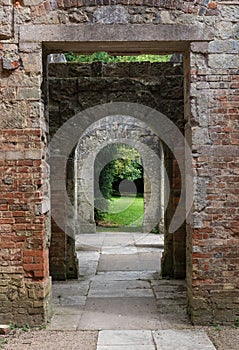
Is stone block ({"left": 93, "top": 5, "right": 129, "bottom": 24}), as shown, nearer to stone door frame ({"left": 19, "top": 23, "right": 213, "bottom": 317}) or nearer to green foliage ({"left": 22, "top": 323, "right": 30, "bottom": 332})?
stone door frame ({"left": 19, "top": 23, "right": 213, "bottom": 317})

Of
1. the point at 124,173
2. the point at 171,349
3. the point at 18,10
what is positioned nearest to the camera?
the point at 171,349

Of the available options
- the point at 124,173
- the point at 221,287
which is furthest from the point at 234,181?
the point at 124,173

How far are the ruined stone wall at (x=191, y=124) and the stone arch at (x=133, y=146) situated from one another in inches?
365

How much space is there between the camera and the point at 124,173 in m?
20.7

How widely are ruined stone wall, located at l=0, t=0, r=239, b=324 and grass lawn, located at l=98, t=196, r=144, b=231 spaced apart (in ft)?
34.6

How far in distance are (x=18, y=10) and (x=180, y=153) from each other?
3.98 meters

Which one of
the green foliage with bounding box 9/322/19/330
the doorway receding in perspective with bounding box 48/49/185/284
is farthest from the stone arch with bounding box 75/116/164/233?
the green foliage with bounding box 9/322/19/330

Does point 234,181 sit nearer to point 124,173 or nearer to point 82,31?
point 82,31

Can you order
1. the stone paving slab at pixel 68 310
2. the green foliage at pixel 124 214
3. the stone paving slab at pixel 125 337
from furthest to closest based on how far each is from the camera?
the green foliage at pixel 124 214, the stone paving slab at pixel 68 310, the stone paving slab at pixel 125 337

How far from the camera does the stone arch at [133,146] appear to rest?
15.1m

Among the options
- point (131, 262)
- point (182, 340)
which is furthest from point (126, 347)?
point (131, 262)

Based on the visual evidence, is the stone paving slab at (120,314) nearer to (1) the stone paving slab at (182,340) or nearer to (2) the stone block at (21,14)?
(1) the stone paving slab at (182,340)

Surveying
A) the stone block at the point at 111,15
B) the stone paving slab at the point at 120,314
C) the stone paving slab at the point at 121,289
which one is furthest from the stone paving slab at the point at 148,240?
the stone block at the point at 111,15

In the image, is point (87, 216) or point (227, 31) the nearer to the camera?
point (227, 31)
